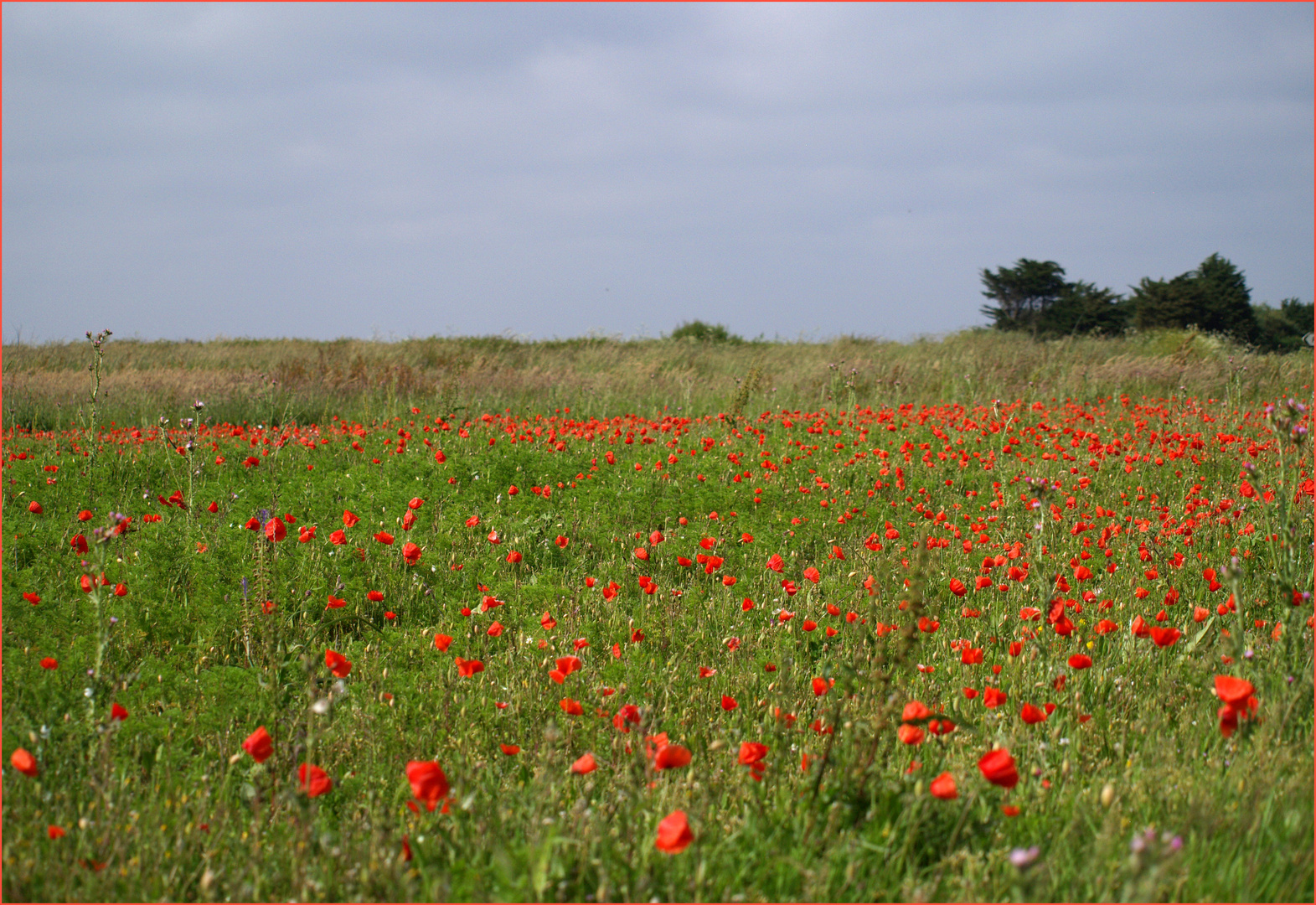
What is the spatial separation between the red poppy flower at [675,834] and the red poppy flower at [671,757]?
8.8 inches

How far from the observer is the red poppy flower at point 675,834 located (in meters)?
1.69

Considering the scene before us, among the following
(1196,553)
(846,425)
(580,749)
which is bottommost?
(580,749)

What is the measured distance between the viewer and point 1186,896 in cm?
191

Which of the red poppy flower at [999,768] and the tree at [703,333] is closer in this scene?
the red poppy flower at [999,768]

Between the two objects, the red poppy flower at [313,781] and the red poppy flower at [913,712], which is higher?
the red poppy flower at [913,712]

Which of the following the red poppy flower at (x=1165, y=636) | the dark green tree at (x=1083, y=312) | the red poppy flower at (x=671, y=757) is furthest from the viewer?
the dark green tree at (x=1083, y=312)

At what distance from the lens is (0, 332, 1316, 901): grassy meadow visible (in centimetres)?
200

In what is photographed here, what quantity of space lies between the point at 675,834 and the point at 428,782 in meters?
0.57

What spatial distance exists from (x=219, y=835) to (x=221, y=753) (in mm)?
546

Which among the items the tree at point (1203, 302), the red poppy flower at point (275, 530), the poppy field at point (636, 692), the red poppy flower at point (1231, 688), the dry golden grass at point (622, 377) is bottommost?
the poppy field at point (636, 692)

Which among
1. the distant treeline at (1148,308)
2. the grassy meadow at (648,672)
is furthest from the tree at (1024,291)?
the grassy meadow at (648,672)

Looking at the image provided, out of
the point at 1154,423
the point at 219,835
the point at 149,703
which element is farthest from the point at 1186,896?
the point at 1154,423

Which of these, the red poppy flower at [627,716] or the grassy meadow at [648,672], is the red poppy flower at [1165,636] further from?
the red poppy flower at [627,716]

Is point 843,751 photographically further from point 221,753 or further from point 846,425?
point 846,425
